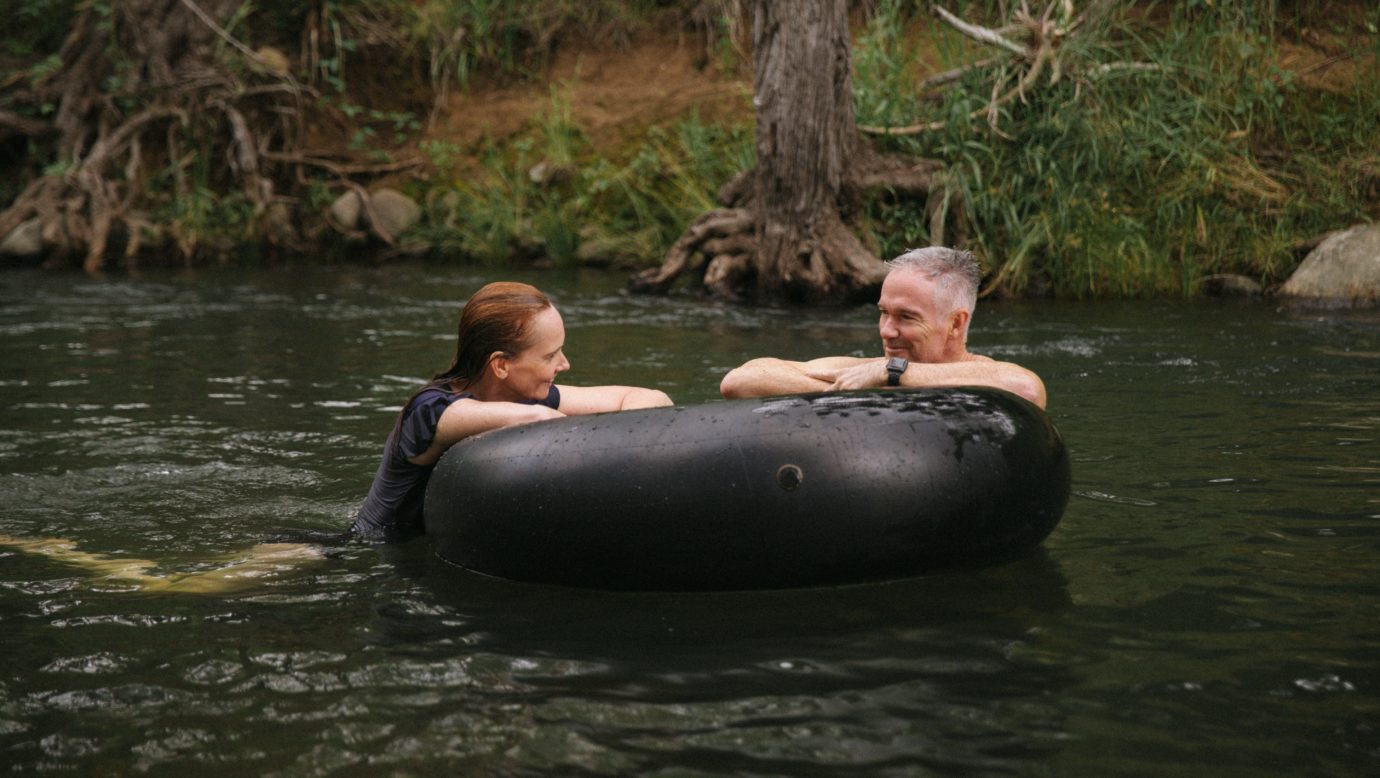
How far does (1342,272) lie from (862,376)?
7421 millimetres

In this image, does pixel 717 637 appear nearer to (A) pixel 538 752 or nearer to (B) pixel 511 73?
(A) pixel 538 752

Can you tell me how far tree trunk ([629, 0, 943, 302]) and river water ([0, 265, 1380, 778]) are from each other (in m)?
4.48

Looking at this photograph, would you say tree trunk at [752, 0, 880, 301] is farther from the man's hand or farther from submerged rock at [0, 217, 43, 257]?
submerged rock at [0, 217, 43, 257]

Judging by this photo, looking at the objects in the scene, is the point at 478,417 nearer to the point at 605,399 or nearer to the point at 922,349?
the point at 605,399

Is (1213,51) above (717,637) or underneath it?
above

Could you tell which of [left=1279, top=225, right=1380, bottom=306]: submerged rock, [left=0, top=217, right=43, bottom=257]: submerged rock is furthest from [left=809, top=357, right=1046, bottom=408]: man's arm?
[left=0, top=217, right=43, bottom=257]: submerged rock

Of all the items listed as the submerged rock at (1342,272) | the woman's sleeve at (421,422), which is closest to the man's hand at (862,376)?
the woman's sleeve at (421,422)

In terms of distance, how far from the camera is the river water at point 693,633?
9.33 feet

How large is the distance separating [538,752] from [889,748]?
724 mm

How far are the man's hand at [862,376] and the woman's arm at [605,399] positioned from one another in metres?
0.56

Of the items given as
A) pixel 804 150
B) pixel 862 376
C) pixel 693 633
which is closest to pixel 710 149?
pixel 804 150

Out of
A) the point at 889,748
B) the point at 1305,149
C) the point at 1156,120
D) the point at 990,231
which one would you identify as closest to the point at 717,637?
the point at 889,748

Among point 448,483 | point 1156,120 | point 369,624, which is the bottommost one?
point 369,624

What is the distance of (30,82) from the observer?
16.4m
